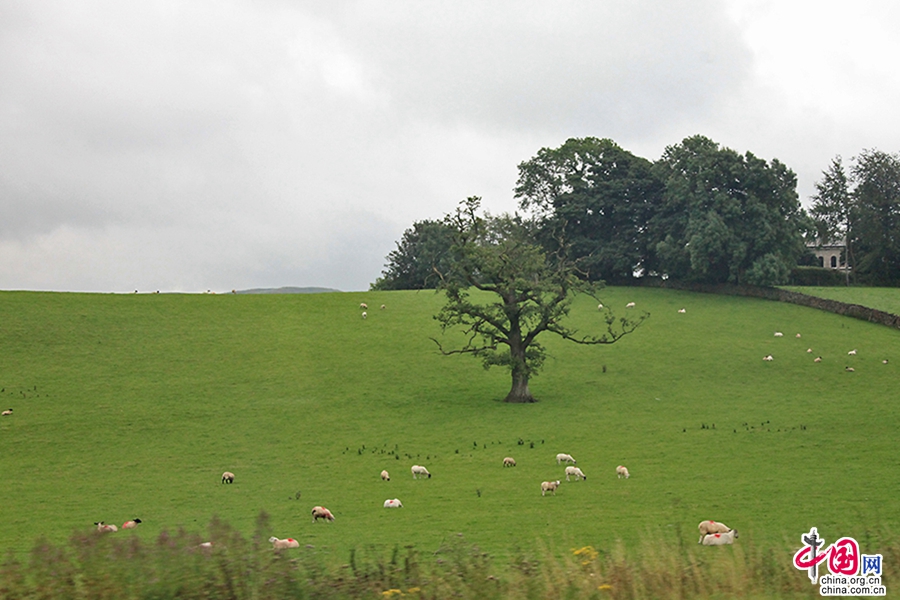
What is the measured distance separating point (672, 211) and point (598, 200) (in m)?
8.01

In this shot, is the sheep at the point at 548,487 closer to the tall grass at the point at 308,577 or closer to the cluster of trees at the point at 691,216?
the tall grass at the point at 308,577

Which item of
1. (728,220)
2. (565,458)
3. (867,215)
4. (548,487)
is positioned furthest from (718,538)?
(867,215)

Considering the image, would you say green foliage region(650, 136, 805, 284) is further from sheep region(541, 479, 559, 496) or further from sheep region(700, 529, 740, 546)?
sheep region(700, 529, 740, 546)

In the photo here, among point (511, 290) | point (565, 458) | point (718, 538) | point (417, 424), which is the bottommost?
point (417, 424)

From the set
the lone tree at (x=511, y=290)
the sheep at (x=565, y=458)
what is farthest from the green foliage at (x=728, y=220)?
the sheep at (x=565, y=458)

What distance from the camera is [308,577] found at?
31.0 feet

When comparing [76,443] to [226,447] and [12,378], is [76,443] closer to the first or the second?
[226,447]

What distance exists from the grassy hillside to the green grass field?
4476 millimetres

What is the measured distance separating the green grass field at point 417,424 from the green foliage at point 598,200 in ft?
42.1

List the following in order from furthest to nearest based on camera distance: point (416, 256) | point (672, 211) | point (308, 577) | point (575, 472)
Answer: point (416, 256)
point (672, 211)
point (575, 472)
point (308, 577)

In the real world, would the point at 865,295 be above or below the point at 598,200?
below

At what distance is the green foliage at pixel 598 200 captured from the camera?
86.7 m

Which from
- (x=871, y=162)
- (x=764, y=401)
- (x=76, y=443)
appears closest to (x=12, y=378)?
(x=76, y=443)

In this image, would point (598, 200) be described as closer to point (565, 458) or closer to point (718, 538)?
point (565, 458)
